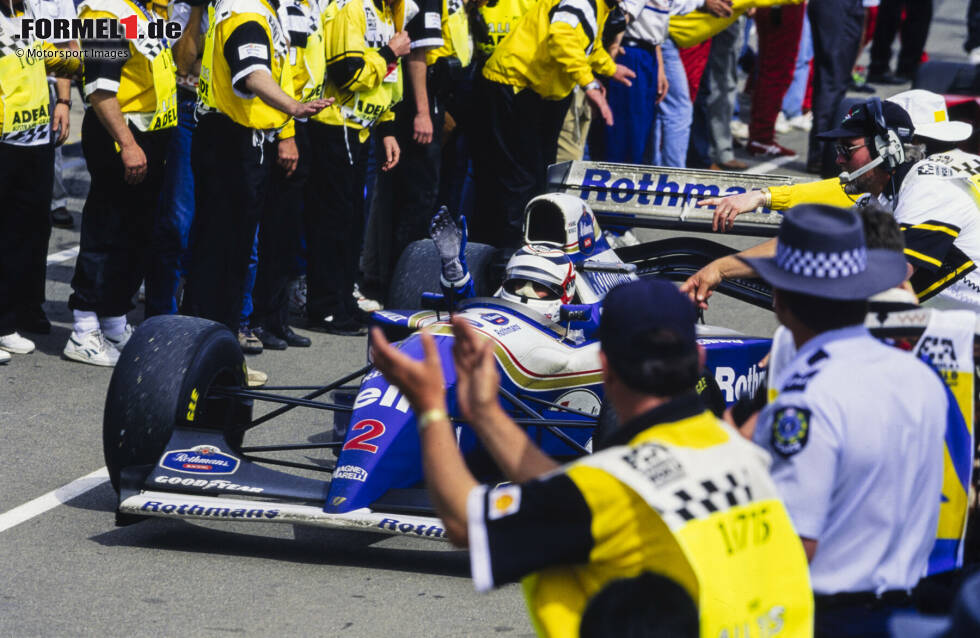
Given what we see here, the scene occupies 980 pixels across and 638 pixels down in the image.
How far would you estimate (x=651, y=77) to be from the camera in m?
11.4

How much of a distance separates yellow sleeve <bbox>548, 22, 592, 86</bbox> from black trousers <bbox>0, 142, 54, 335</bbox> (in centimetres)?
338

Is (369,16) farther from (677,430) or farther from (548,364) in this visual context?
(677,430)

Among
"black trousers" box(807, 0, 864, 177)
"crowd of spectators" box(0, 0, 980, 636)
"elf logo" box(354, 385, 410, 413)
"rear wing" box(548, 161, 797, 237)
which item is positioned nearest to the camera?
"crowd of spectators" box(0, 0, 980, 636)

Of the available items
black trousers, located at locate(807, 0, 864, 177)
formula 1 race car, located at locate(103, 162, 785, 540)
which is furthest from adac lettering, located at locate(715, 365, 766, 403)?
black trousers, located at locate(807, 0, 864, 177)

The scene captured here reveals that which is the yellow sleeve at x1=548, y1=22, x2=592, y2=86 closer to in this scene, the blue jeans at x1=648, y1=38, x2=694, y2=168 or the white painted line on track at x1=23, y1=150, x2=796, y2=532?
the blue jeans at x1=648, y1=38, x2=694, y2=168

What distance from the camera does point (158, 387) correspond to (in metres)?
6.03

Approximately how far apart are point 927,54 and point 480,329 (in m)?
15.7

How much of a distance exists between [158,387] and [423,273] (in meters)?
2.33

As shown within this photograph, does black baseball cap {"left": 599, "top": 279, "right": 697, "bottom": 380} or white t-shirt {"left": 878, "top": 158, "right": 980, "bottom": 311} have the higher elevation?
black baseball cap {"left": 599, "top": 279, "right": 697, "bottom": 380}

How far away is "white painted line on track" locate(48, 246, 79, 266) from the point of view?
10445 millimetres

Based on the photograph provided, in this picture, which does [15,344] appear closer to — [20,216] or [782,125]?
[20,216]

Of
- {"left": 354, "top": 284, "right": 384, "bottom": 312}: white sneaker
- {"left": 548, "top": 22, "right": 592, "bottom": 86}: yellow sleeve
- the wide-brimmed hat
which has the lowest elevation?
{"left": 354, "top": 284, "right": 384, "bottom": 312}: white sneaker

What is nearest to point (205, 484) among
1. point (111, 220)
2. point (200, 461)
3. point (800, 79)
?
point (200, 461)

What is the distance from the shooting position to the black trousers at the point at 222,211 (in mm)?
8047
